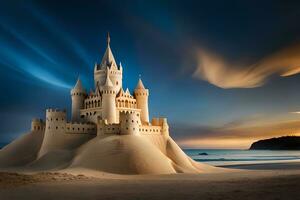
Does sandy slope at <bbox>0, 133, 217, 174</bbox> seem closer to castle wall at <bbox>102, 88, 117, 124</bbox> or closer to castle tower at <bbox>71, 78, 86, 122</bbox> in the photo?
castle wall at <bbox>102, 88, 117, 124</bbox>

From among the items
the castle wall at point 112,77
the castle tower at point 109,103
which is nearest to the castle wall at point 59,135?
the castle tower at point 109,103

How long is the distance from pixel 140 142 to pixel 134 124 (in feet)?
14.3

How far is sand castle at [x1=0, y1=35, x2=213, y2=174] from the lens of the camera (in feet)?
178

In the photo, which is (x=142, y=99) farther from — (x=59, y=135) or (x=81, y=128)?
(x=59, y=135)

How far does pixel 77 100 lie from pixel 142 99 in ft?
46.9

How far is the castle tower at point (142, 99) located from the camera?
73.8m

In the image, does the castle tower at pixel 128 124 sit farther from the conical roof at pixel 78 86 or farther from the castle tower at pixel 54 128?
the conical roof at pixel 78 86

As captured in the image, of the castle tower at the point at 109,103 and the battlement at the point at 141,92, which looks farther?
the battlement at the point at 141,92

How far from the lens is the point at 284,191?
23578 mm

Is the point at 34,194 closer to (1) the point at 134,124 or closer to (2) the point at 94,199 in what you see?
(2) the point at 94,199

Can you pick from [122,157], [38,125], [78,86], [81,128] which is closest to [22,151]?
[38,125]

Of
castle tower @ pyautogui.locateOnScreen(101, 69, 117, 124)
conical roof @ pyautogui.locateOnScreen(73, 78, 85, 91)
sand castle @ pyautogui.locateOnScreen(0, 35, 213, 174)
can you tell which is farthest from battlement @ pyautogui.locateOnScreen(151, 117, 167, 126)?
conical roof @ pyautogui.locateOnScreen(73, 78, 85, 91)

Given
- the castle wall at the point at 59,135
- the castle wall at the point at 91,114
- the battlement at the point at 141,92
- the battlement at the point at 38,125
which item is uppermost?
the battlement at the point at 141,92

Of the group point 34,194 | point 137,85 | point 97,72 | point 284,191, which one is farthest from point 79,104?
point 284,191
